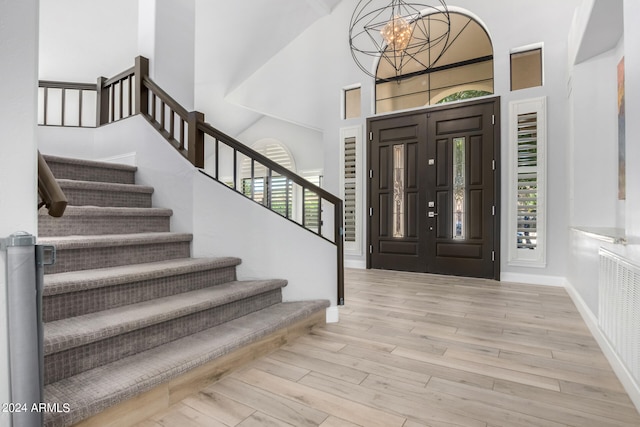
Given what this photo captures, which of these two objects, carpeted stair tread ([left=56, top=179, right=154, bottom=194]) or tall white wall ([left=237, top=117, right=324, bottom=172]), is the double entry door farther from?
carpeted stair tread ([left=56, top=179, right=154, bottom=194])

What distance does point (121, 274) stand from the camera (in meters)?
1.88

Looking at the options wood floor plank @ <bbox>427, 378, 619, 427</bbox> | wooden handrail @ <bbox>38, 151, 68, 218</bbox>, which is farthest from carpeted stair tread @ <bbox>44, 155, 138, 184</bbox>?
wood floor plank @ <bbox>427, 378, 619, 427</bbox>

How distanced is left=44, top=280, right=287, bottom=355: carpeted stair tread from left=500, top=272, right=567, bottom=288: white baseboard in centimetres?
353

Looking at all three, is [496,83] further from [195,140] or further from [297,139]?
[297,139]

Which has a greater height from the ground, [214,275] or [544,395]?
[214,275]

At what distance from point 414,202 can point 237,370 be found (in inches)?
153

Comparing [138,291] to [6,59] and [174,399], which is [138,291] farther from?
[6,59]

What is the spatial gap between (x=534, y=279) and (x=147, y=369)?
4468mm

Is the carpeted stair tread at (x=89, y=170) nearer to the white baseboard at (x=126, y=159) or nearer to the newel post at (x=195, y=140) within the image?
the white baseboard at (x=126, y=159)

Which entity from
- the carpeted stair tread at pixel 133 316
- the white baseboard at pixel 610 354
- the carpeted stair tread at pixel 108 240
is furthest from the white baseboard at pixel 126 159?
the white baseboard at pixel 610 354

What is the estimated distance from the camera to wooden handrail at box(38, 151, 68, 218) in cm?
121

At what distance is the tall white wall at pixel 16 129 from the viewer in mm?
1104

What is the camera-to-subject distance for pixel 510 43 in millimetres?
4465

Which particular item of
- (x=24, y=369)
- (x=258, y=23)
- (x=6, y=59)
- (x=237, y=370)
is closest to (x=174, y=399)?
(x=237, y=370)
